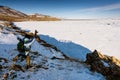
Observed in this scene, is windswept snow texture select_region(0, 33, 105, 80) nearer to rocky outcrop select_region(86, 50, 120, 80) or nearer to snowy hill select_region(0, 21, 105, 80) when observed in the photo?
snowy hill select_region(0, 21, 105, 80)

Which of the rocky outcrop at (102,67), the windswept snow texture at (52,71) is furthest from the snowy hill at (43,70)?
the rocky outcrop at (102,67)

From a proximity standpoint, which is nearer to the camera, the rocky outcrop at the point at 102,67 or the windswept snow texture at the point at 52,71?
the windswept snow texture at the point at 52,71

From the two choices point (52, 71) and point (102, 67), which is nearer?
point (52, 71)

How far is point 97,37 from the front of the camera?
51312mm

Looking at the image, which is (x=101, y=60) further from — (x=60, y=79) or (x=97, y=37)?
(x=97, y=37)

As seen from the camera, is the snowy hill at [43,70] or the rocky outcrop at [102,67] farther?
the rocky outcrop at [102,67]

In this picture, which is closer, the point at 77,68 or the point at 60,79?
the point at 60,79

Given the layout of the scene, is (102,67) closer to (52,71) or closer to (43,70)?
(52,71)

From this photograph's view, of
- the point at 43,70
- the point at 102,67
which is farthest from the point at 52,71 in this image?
the point at 102,67

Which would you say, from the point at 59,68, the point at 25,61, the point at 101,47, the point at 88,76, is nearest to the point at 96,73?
the point at 88,76

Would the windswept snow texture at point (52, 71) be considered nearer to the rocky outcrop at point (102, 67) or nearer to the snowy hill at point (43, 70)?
the snowy hill at point (43, 70)

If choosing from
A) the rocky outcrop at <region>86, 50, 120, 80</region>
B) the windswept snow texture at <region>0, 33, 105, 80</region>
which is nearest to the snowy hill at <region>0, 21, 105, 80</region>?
the windswept snow texture at <region>0, 33, 105, 80</region>

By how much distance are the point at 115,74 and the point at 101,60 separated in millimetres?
2478

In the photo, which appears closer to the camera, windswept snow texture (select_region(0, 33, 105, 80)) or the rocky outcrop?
windswept snow texture (select_region(0, 33, 105, 80))
